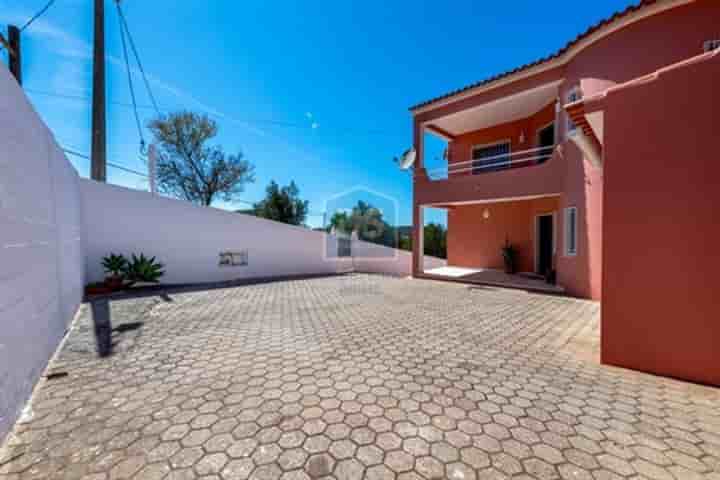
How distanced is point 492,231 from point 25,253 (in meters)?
13.4

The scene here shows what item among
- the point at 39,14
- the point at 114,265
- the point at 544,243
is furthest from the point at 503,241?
the point at 39,14

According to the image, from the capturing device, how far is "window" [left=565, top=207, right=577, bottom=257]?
7668 mm

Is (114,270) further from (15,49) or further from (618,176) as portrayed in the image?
(618,176)

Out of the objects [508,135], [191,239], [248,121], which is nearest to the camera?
[191,239]

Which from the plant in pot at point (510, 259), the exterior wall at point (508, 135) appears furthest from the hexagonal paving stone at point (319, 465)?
the exterior wall at point (508, 135)

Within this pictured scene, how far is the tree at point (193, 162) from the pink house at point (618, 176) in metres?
14.3

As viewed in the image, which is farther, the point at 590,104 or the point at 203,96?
the point at 203,96

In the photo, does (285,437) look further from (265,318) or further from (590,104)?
(590,104)

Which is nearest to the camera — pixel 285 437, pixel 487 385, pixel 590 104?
pixel 285 437

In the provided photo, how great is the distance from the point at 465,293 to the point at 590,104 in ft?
18.7

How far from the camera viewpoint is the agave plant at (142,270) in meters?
8.49

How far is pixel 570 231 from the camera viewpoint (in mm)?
7801

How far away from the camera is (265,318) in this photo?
561 centimetres

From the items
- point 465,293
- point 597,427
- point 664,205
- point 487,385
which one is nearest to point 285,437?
point 487,385
